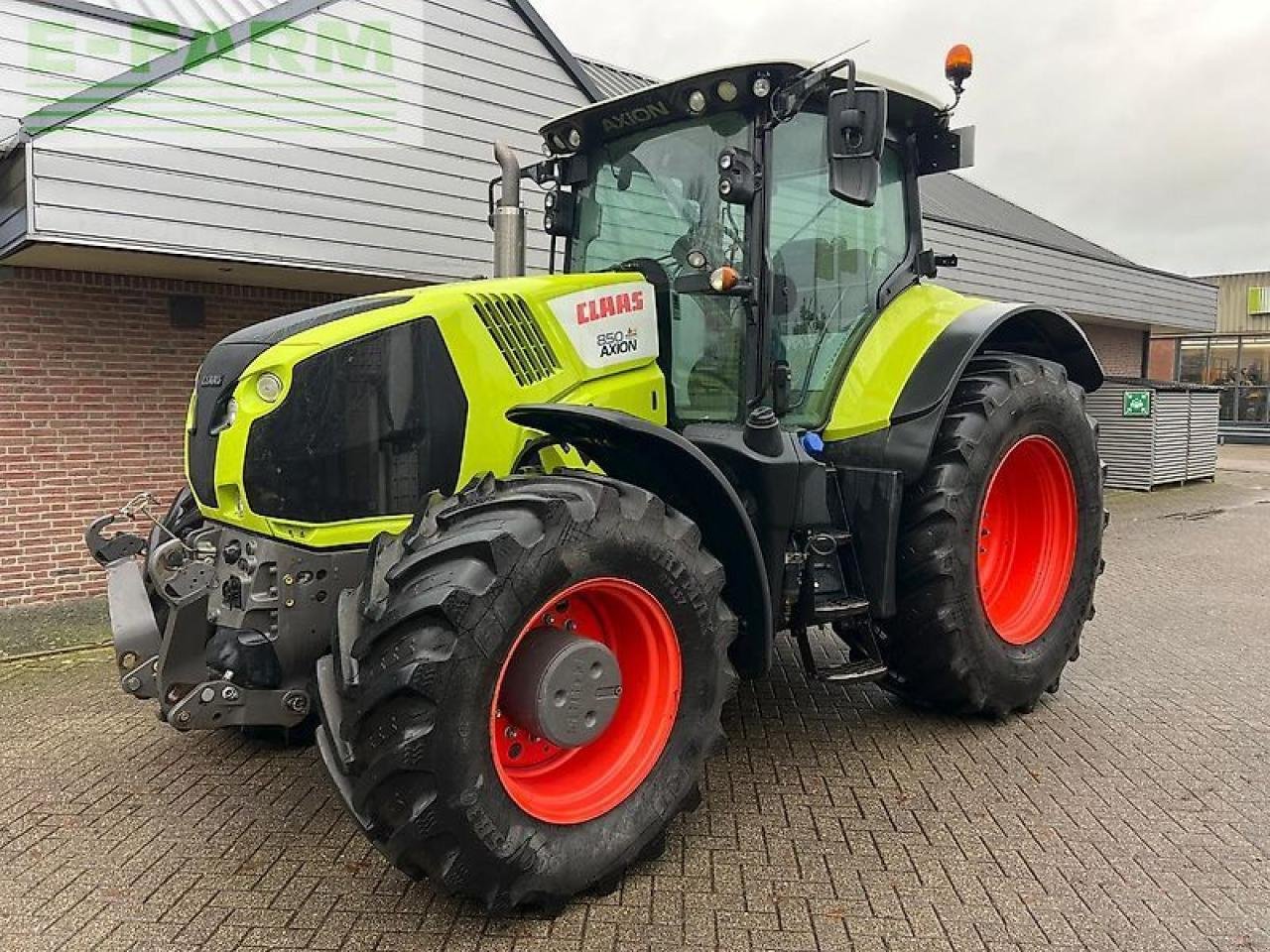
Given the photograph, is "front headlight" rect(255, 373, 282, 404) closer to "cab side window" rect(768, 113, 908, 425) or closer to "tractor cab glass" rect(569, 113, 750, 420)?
"tractor cab glass" rect(569, 113, 750, 420)

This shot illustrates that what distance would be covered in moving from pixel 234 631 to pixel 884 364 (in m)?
2.60

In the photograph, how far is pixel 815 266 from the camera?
12.7ft

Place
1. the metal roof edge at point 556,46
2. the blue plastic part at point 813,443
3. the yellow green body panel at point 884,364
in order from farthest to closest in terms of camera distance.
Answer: the metal roof edge at point 556,46, the yellow green body panel at point 884,364, the blue plastic part at point 813,443

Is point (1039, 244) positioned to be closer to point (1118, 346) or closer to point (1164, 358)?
point (1118, 346)

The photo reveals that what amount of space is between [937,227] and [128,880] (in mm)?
11795

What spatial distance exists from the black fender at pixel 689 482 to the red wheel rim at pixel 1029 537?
5.44ft

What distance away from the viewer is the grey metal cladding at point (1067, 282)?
13.2 metres

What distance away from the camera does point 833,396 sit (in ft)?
12.7

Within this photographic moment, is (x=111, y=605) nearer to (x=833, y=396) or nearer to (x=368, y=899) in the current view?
(x=368, y=899)

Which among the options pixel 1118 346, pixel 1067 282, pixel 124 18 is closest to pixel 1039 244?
pixel 1067 282

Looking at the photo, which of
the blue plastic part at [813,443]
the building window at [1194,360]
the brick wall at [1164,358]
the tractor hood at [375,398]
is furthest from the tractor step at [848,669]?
the building window at [1194,360]

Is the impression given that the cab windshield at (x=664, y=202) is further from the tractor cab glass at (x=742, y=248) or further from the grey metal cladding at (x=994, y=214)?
the grey metal cladding at (x=994, y=214)

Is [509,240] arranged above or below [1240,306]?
below

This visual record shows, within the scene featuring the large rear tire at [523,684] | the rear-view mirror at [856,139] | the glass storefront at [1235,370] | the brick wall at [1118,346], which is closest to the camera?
the large rear tire at [523,684]
